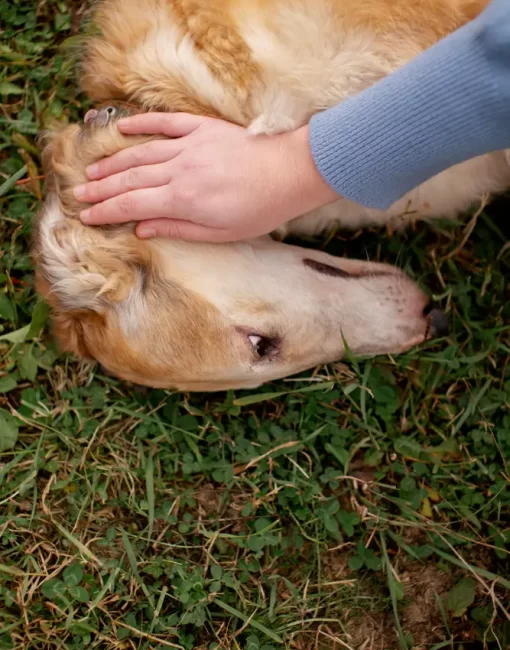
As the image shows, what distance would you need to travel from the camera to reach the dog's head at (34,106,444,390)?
219 centimetres

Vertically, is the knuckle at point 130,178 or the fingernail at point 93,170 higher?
the fingernail at point 93,170

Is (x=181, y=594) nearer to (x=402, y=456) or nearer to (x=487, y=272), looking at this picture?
(x=402, y=456)

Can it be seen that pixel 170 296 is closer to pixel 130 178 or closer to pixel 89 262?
pixel 89 262

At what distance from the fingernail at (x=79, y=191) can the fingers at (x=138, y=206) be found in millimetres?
94

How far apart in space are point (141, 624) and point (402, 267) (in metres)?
1.99

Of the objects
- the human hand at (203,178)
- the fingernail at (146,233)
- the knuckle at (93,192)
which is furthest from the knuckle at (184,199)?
the knuckle at (93,192)

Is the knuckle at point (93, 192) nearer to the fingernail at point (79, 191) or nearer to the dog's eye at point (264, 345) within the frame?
the fingernail at point (79, 191)

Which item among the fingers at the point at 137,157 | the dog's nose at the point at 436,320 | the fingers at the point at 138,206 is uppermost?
the fingers at the point at 137,157

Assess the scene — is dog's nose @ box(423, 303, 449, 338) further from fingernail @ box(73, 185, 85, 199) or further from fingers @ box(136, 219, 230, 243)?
fingernail @ box(73, 185, 85, 199)

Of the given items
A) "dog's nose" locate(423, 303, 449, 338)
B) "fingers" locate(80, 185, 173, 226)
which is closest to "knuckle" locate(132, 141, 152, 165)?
"fingers" locate(80, 185, 173, 226)

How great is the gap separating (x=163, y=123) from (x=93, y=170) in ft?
1.01

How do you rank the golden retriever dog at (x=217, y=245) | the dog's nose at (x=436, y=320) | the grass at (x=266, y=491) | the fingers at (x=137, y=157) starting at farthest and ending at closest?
the grass at (x=266, y=491) < the dog's nose at (x=436, y=320) < the fingers at (x=137, y=157) < the golden retriever dog at (x=217, y=245)

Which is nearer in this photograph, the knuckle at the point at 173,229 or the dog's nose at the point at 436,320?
the knuckle at the point at 173,229

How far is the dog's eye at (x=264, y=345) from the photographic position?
7.39 feet
